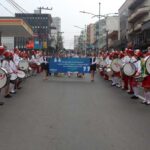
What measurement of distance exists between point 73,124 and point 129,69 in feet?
26.2

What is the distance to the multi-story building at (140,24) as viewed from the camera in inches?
2336

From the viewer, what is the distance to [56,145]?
8664 millimetres

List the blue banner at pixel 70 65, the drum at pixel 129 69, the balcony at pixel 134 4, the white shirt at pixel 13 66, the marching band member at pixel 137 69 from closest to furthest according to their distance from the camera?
the marching band member at pixel 137 69 < the white shirt at pixel 13 66 < the drum at pixel 129 69 < the blue banner at pixel 70 65 < the balcony at pixel 134 4

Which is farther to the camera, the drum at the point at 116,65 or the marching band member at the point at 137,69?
the drum at the point at 116,65

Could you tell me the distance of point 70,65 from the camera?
1174 inches

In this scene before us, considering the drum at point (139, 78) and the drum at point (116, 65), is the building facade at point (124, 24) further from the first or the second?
the drum at point (139, 78)

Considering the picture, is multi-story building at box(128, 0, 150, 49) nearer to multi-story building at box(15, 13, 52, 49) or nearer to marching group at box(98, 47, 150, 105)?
multi-story building at box(15, 13, 52, 49)

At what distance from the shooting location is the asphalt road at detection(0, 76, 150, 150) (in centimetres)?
884

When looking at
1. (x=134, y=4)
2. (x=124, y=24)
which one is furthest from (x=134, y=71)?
(x=124, y=24)

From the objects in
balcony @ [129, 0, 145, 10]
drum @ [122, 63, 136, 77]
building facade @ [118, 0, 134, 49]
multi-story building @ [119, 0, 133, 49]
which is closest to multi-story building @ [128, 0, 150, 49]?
balcony @ [129, 0, 145, 10]

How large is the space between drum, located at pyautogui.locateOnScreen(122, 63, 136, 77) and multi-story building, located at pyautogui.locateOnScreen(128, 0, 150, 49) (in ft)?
115

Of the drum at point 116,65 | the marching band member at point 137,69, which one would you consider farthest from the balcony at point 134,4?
the marching band member at point 137,69

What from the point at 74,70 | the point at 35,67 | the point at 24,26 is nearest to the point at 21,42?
the point at 24,26

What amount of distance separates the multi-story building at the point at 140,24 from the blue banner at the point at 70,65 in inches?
970
